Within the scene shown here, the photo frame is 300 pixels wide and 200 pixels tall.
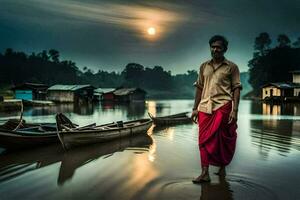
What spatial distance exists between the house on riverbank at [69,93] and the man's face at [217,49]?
54.2m

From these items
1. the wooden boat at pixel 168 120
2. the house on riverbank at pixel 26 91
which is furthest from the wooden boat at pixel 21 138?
the house on riverbank at pixel 26 91

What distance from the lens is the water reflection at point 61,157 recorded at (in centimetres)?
765

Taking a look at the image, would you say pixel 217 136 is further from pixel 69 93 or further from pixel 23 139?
pixel 69 93

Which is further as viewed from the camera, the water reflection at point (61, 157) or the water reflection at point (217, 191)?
the water reflection at point (61, 157)

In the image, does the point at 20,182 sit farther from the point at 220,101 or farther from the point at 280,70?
the point at 280,70

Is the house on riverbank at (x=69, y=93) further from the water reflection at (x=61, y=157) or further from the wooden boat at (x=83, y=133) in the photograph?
the water reflection at (x=61, y=157)

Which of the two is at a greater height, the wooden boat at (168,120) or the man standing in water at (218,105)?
the man standing in water at (218,105)

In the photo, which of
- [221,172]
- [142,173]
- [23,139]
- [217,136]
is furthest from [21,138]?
[217,136]

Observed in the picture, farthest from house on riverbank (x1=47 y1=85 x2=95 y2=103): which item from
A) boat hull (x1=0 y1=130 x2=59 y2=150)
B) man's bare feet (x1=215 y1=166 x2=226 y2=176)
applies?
man's bare feet (x1=215 y1=166 x2=226 y2=176)

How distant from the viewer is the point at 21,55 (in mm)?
96875

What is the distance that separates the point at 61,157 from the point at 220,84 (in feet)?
19.9

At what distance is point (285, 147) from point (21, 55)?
322 ft

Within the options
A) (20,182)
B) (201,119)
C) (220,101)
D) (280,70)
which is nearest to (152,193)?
(201,119)

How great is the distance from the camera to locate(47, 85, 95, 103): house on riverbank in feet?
192
